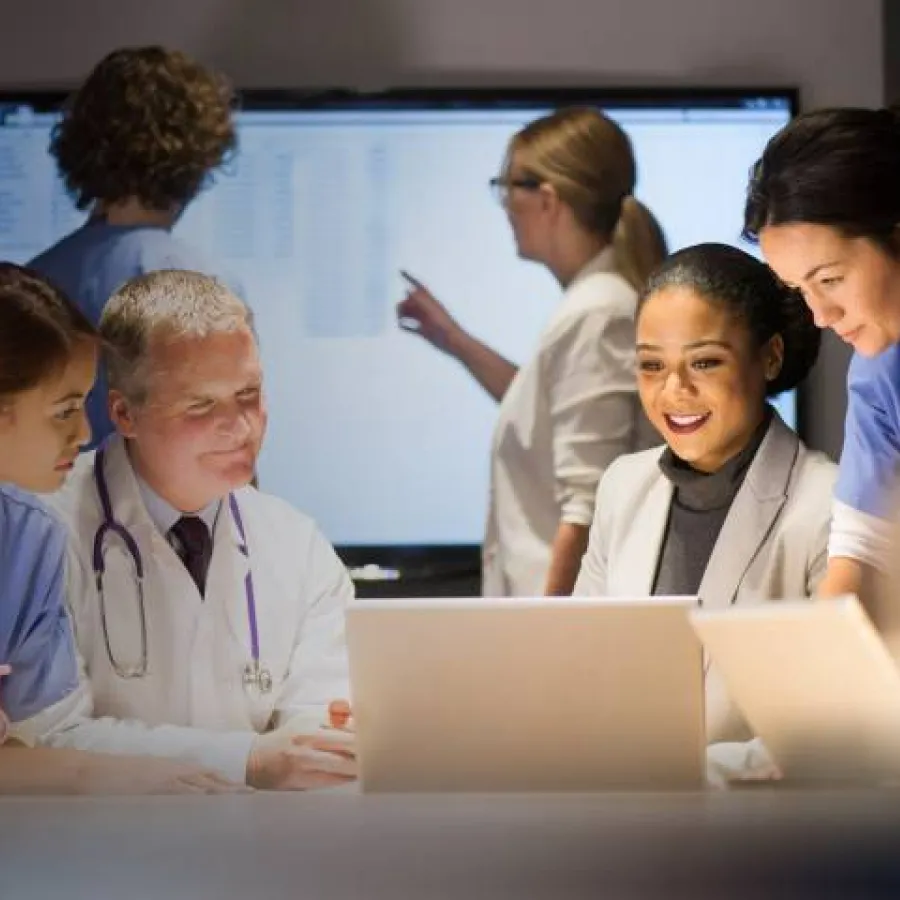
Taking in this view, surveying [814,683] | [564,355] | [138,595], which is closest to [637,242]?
[564,355]

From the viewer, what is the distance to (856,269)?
2916mm

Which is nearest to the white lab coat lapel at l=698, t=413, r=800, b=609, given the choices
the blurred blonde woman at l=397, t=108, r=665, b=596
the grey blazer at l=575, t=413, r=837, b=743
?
the grey blazer at l=575, t=413, r=837, b=743

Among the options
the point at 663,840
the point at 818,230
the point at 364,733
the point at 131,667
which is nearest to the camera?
the point at 663,840

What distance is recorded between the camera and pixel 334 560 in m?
3.22

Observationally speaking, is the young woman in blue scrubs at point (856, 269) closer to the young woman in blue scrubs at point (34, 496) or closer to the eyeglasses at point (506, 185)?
the eyeglasses at point (506, 185)

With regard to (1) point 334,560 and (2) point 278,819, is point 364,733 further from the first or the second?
(1) point 334,560

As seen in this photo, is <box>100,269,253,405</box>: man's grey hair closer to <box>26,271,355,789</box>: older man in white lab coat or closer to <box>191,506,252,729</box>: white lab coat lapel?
<box>26,271,355,789</box>: older man in white lab coat

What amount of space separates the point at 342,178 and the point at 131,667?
0.99 meters

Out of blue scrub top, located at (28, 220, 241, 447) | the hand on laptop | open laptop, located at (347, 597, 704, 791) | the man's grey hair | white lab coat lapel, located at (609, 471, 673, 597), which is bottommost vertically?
the hand on laptop

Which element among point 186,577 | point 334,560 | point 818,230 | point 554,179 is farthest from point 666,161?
point 186,577

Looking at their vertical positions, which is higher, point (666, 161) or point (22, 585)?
point (666, 161)

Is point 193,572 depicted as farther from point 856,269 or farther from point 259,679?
point 856,269

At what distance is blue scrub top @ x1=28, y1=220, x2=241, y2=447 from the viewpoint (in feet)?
10.6

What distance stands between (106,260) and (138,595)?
628 mm
